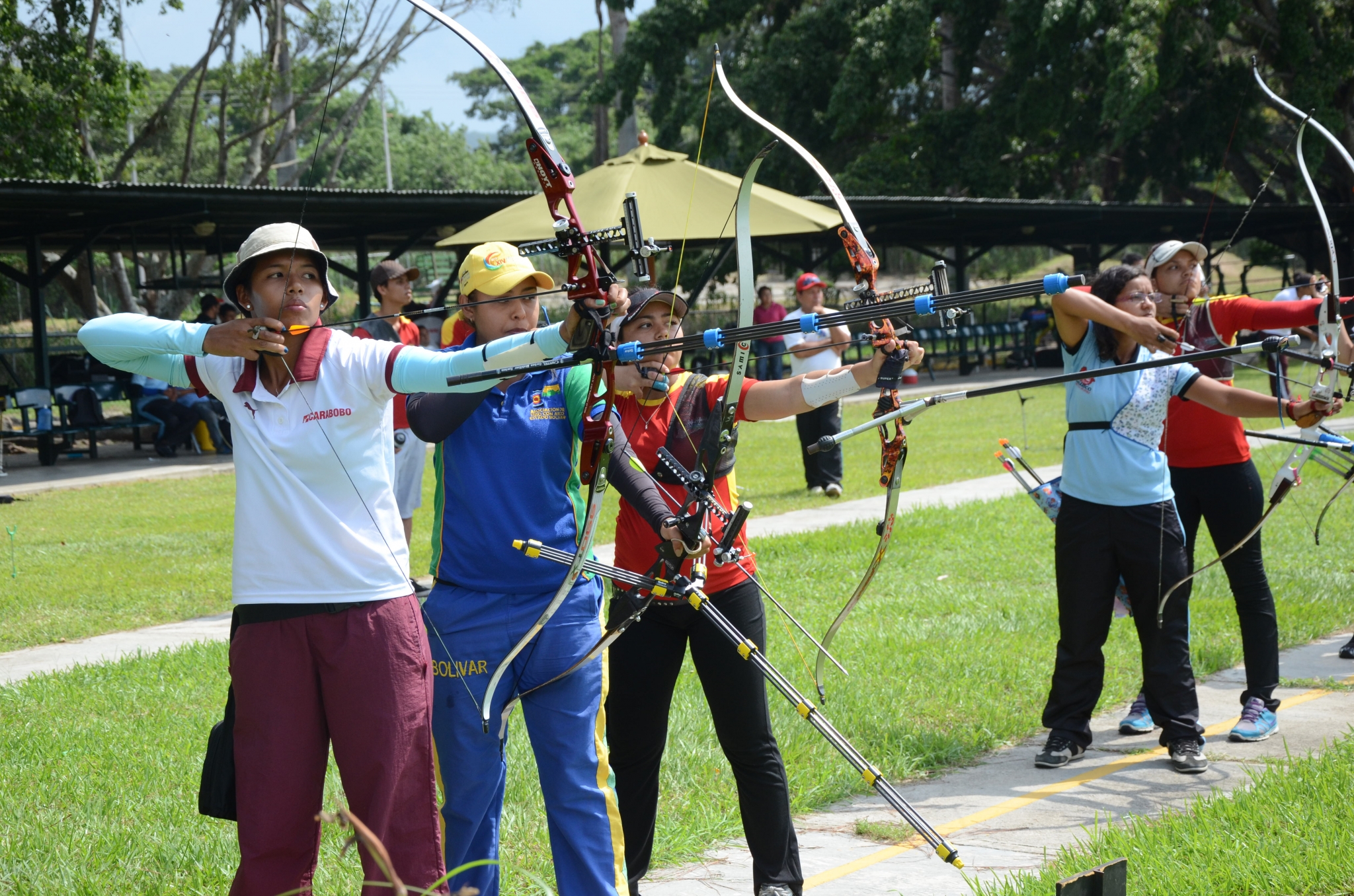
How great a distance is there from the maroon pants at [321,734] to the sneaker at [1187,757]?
2940 millimetres

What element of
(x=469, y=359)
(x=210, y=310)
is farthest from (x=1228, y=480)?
(x=210, y=310)

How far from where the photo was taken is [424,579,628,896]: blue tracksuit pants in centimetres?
287

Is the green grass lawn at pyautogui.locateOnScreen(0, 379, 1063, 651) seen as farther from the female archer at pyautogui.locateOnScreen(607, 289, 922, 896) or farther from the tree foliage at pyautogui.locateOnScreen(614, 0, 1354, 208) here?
the tree foliage at pyautogui.locateOnScreen(614, 0, 1354, 208)

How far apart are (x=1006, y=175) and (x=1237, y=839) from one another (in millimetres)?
25990

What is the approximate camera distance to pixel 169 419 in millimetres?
Result: 15203

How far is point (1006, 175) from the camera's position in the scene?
27688 millimetres

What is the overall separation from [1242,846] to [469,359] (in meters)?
2.47

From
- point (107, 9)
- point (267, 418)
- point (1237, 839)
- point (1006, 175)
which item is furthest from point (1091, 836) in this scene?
point (1006, 175)

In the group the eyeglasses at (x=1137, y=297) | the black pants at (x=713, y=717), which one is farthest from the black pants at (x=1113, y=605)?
the black pants at (x=713, y=717)

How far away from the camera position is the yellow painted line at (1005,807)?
365cm

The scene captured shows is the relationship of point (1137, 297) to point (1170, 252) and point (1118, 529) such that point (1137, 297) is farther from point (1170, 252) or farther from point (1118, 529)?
point (1118, 529)

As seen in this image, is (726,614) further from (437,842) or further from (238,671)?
(238,671)

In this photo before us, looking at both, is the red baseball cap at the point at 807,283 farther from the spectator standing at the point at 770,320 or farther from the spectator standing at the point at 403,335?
the spectator standing at the point at 403,335

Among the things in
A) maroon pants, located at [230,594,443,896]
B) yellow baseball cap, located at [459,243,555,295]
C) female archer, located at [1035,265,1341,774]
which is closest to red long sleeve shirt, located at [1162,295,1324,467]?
female archer, located at [1035,265,1341,774]
